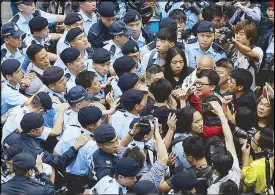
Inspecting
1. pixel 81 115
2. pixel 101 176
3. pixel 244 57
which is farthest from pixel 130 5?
pixel 101 176

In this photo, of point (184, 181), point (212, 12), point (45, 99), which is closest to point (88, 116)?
point (45, 99)

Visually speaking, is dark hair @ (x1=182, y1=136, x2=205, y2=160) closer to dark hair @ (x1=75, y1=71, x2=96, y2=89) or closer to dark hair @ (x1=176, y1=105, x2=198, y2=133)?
dark hair @ (x1=176, y1=105, x2=198, y2=133)

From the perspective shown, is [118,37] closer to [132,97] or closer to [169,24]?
[169,24]

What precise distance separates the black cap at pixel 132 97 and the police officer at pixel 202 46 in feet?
6.50

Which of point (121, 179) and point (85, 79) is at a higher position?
point (121, 179)

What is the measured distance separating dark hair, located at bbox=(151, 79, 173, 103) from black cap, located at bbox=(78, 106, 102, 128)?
72 cm

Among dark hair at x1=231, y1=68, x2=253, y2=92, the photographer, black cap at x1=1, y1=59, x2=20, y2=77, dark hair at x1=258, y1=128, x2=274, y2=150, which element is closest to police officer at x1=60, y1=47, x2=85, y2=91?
black cap at x1=1, y1=59, x2=20, y2=77

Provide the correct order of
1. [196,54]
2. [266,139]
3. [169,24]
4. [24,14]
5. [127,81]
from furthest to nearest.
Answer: [24,14]
[169,24]
[196,54]
[127,81]
[266,139]

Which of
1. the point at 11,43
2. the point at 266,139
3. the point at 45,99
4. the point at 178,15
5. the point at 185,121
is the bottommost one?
the point at 11,43

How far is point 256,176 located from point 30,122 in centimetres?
208

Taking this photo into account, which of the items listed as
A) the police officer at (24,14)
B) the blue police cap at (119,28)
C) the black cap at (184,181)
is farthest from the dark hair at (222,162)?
the police officer at (24,14)

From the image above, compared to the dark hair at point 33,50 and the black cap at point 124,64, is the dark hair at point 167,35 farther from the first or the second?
the dark hair at point 33,50

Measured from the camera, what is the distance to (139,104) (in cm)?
689

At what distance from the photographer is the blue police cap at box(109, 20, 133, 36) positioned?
8688mm
